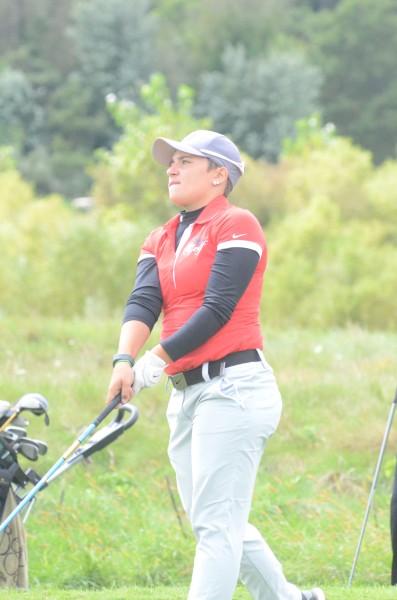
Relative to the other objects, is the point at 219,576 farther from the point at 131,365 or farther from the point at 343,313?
the point at 343,313

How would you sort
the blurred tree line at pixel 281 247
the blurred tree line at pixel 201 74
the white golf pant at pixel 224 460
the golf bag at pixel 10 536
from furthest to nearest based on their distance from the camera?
the blurred tree line at pixel 201 74, the blurred tree line at pixel 281 247, the golf bag at pixel 10 536, the white golf pant at pixel 224 460

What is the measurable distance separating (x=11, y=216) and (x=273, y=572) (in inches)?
1031

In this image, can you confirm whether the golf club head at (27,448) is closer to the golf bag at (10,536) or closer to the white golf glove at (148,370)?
the golf bag at (10,536)

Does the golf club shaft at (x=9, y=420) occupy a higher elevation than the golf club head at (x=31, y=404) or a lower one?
lower

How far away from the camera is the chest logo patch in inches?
184

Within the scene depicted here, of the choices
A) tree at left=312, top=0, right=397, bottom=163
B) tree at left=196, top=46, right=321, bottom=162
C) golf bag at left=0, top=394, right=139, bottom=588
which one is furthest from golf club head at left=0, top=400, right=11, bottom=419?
tree at left=312, top=0, right=397, bottom=163

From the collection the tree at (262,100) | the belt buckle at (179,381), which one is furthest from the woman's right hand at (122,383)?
the tree at (262,100)

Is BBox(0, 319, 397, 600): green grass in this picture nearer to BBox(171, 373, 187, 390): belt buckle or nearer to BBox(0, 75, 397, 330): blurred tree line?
BBox(171, 373, 187, 390): belt buckle

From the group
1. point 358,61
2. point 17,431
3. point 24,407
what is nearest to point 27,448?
point 17,431

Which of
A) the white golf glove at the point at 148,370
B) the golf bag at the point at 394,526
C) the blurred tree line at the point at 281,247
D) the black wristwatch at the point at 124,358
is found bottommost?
the golf bag at the point at 394,526

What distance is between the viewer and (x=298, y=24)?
88.8 meters

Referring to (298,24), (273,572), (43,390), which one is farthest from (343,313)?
(298,24)

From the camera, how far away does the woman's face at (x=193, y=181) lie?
4785 millimetres

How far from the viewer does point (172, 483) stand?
8969 mm
